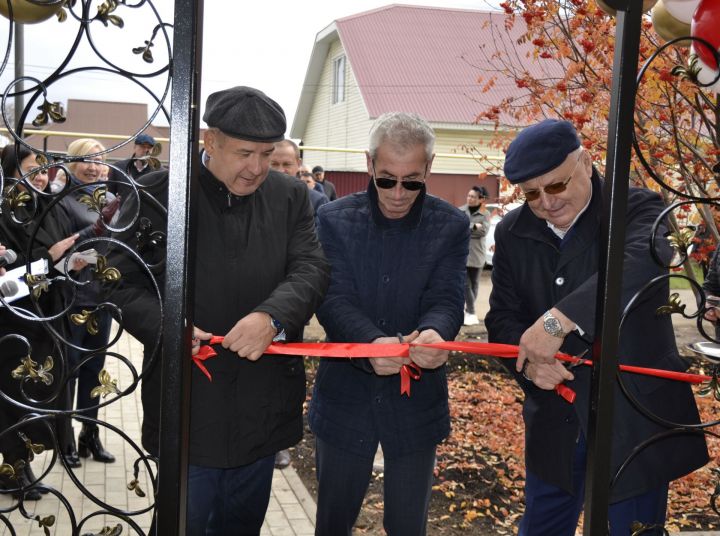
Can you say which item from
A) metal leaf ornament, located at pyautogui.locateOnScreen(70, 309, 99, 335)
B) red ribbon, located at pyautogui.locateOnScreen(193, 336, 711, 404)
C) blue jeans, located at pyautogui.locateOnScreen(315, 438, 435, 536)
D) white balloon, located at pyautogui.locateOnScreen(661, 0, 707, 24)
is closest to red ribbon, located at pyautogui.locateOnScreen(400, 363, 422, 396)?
red ribbon, located at pyautogui.locateOnScreen(193, 336, 711, 404)

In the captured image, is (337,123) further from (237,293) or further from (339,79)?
(237,293)

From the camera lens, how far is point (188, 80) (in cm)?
230

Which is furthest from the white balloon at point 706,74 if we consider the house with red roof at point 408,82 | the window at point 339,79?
the window at point 339,79

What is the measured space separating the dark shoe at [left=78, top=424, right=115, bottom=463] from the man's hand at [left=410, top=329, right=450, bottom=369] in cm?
341

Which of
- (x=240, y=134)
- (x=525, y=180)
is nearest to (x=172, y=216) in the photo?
(x=240, y=134)

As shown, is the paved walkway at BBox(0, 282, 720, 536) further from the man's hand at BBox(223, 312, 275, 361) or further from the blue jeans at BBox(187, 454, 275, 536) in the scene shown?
the man's hand at BBox(223, 312, 275, 361)

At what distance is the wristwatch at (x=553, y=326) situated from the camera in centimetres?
275

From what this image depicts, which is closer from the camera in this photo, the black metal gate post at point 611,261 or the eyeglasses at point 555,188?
the black metal gate post at point 611,261

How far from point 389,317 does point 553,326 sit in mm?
726

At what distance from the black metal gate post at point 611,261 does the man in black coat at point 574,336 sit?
29cm

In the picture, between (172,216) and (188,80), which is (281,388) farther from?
(188,80)

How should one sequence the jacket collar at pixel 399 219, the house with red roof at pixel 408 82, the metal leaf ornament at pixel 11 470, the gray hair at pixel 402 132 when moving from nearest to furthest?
1. the metal leaf ornament at pixel 11 470
2. the gray hair at pixel 402 132
3. the jacket collar at pixel 399 219
4. the house with red roof at pixel 408 82

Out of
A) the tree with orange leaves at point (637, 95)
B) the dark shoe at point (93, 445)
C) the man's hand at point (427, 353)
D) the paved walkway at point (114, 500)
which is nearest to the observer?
the man's hand at point (427, 353)

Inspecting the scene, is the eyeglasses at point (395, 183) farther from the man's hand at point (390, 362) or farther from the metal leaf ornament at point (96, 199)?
the metal leaf ornament at point (96, 199)
